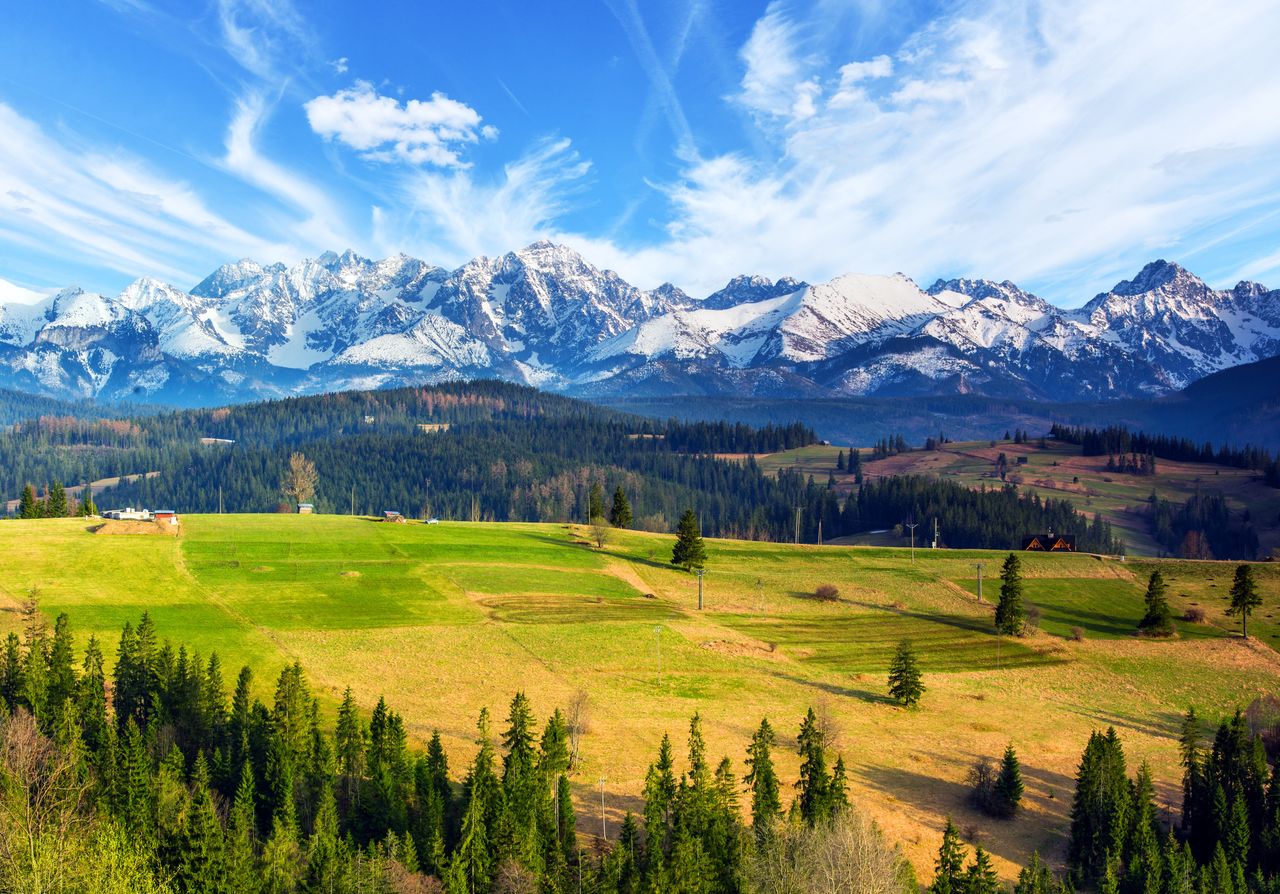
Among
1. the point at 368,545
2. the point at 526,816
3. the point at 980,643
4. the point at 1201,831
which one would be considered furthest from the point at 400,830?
the point at 368,545

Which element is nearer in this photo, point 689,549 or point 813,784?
point 813,784

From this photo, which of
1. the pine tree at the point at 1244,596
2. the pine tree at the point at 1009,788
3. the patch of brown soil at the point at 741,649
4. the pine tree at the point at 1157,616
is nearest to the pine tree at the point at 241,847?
the pine tree at the point at 1009,788

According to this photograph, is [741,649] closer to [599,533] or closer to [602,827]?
[602,827]

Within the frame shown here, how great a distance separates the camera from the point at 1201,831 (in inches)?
2576

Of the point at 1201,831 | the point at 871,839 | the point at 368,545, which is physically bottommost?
the point at 1201,831

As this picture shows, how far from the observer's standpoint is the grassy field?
75.8m

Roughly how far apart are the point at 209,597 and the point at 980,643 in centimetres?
10274

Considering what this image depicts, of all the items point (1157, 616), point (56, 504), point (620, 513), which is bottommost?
point (1157, 616)

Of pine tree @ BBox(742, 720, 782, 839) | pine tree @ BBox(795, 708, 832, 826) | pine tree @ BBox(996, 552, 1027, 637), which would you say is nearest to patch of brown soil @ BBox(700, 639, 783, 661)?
pine tree @ BBox(795, 708, 832, 826)

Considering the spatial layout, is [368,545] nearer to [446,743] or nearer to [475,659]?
[475,659]

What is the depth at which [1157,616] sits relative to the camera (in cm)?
11744

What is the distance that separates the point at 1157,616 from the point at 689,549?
2729 inches

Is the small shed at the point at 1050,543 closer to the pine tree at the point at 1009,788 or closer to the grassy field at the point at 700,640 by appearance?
the grassy field at the point at 700,640

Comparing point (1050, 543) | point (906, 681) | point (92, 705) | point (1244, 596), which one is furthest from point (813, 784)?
point (1050, 543)
